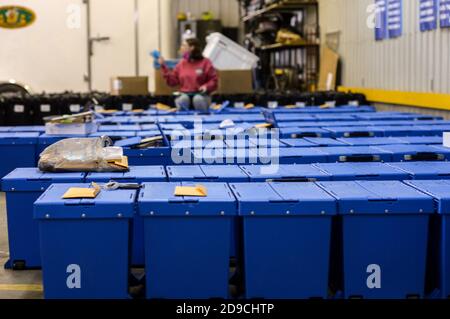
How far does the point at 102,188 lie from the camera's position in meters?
5.14

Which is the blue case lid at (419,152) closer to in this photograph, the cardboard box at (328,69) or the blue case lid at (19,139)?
the blue case lid at (19,139)

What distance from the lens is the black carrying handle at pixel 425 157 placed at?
264 inches

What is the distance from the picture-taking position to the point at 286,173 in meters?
5.76

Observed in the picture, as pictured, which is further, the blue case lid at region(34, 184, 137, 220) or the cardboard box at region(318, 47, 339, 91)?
the cardboard box at region(318, 47, 339, 91)

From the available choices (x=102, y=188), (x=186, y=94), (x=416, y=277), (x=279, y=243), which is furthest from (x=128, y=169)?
(x=186, y=94)

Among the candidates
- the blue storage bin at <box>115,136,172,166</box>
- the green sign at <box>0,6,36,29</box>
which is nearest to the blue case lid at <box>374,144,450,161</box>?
the blue storage bin at <box>115,136,172,166</box>

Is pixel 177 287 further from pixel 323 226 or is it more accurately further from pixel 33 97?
pixel 33 97

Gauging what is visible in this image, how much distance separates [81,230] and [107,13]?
9.54 metres

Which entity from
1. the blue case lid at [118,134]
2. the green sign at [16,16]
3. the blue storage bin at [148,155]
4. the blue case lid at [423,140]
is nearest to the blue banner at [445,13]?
the blue case lid at [423,140]

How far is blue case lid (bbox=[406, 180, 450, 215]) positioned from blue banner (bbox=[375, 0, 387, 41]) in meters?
8.36

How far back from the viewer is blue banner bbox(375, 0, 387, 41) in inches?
525

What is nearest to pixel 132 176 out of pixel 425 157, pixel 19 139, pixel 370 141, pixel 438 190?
pixel 438 190

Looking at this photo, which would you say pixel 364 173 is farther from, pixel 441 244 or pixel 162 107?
pixel 162 107

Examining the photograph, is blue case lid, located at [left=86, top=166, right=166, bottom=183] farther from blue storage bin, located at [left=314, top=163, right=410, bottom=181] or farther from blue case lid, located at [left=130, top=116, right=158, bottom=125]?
blue case lid, located at [left=130, top=116, right=158, bottom=125]
